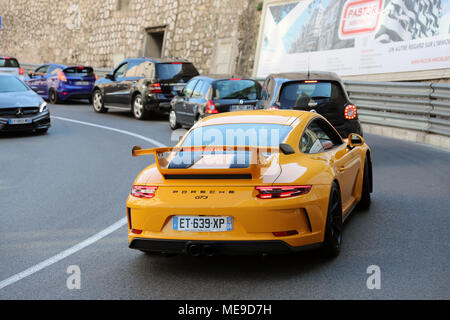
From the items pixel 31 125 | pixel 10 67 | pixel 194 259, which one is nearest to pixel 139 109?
pixel 31 125

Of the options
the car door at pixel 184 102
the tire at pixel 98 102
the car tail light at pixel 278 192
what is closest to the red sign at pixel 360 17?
the car door at pixel 184 102

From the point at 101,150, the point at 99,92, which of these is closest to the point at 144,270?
the point at 101,150

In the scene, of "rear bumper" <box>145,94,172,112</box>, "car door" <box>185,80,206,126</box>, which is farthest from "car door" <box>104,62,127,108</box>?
"car door" <box>185,80,206,126</box>

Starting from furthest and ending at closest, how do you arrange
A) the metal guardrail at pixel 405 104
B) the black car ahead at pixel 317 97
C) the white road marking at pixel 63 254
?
the metal guardrail at pixel 405 104, the black car ahead at pixel 317 97, the white road marking at pixel 63 254

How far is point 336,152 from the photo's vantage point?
6852mm

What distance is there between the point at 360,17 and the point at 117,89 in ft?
26.9

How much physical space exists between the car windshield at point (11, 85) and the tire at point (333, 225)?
1326 centimetres

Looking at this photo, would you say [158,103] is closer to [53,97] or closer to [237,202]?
[53,97]

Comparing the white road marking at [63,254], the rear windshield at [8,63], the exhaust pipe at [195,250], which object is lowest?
the rear windshield at [8,63]

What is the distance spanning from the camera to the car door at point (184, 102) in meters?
17.3

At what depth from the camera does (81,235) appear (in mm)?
7117

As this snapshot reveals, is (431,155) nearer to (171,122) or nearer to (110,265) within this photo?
(171,122)

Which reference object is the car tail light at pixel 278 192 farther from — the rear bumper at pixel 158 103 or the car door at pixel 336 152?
the rear bumper at pixel 158 103
